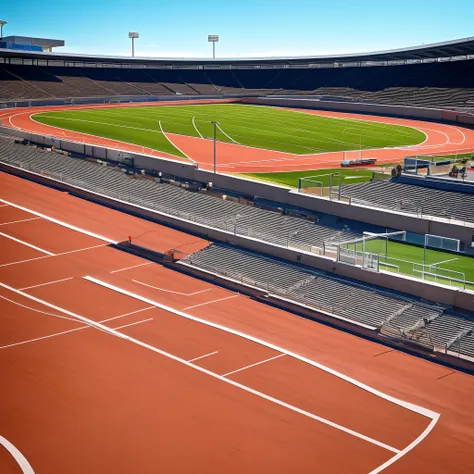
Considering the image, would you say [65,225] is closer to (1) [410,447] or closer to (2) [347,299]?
(2) [347,299]

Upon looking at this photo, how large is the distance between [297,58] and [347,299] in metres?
89.0

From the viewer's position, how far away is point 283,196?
46562 mm

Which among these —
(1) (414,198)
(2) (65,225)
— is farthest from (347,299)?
(2) (65,225)

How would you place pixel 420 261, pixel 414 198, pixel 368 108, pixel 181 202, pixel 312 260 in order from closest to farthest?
pixel 420 261 < pixel 312 260 < pixel 414 198 < pixel 181 202 < pixel 368 108

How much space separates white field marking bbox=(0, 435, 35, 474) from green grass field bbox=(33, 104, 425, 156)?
42.4 m

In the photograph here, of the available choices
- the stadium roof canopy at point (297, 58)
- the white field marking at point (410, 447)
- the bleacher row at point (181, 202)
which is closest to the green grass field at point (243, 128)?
the bleacher row at point (181, 202)

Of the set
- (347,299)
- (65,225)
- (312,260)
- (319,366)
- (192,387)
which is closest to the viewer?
(192,387)

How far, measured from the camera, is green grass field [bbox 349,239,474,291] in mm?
33094

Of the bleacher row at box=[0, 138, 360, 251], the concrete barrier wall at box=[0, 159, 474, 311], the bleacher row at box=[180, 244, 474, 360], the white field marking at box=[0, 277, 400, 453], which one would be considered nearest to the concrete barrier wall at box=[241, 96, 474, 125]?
the bleacher row at box=[0, 138, 360, 251]

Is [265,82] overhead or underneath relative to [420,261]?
overhead

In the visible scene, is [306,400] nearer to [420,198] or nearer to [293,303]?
[293,303]

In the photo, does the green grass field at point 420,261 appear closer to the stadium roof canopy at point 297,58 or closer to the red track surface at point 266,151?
the red track surface at point 266,151

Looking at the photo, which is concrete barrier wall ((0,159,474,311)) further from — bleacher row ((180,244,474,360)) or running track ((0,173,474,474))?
running track ((0,173,474,474))

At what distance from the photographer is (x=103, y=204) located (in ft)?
171
